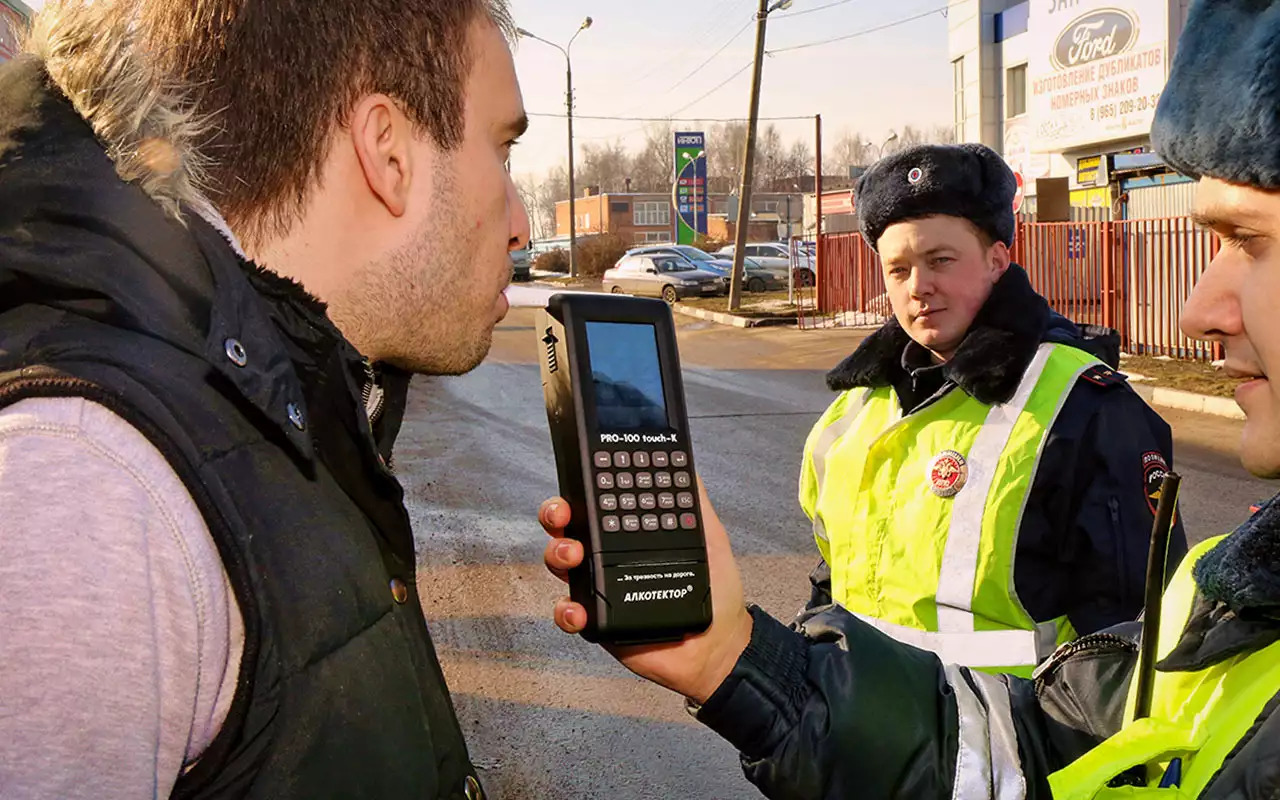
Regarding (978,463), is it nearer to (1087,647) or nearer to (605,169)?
(1087,647)

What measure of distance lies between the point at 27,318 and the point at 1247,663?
158cm

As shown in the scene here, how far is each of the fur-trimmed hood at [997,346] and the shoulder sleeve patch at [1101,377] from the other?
0.45ft

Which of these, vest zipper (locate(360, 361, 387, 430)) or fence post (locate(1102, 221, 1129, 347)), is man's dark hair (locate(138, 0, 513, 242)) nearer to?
vest zipper (locate(360, 361, 387, 430))

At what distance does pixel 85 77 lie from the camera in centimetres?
129

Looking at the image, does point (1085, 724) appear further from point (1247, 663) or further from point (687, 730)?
point (687, 730)

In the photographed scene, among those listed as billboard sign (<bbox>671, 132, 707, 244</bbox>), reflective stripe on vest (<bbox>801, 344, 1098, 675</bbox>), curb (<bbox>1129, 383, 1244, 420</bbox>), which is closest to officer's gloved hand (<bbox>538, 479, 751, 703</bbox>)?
reflective stripe on vest (<bbox>801, 344, 1098, 675</bbox>)

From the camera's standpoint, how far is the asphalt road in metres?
4.26

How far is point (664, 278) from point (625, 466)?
29.0 m

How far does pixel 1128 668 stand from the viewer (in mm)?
1937

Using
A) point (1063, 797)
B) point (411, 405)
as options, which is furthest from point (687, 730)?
point (411, 405)

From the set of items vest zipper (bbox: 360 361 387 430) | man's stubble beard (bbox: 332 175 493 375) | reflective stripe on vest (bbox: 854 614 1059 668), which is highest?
man's stubble beard (bbox: 332 175 493 375)

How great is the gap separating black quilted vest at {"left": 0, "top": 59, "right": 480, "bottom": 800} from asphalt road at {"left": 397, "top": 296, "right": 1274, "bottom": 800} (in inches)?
116

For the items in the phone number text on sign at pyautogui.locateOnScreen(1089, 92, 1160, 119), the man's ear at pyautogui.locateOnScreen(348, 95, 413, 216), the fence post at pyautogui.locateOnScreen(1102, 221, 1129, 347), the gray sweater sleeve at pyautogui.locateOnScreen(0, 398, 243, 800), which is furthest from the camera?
the phone number text on sign at pyautogui.locateOnScreen(1089, 92, 1160, 119)

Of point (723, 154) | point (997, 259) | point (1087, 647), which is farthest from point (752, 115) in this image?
point (723, 154)
